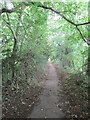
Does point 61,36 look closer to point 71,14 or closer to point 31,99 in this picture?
point 71,14

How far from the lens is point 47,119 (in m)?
4.45

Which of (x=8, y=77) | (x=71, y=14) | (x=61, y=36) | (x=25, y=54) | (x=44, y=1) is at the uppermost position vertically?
(x=44, y=1)

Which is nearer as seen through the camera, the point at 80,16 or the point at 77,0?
the point at 77,0

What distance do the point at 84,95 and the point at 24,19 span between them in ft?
16.8

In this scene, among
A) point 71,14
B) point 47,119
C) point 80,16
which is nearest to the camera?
point 47,119

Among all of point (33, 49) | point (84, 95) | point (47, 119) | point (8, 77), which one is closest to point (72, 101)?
point (84, 95)

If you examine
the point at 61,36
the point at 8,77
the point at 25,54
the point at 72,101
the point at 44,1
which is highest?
the point at 44,1

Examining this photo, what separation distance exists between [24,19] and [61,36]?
10.6m

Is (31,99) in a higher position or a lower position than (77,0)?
lower

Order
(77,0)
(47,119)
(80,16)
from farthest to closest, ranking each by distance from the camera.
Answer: (80,16)
(77,0)
(47,119)

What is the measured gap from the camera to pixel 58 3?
593 centimetres

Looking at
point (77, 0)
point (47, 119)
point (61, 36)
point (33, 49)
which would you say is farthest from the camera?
point (61, 36)

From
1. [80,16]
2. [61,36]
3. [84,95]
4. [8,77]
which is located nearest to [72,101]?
[84,95]

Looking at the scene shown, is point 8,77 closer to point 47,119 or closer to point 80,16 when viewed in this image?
point 47,119
